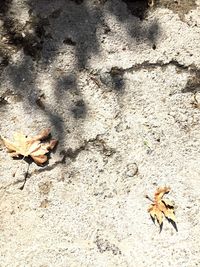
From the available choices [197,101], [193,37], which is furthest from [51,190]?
[193,37]

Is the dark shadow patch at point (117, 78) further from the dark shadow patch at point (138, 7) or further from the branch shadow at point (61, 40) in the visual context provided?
the dark shadow patch at point (138, 7)

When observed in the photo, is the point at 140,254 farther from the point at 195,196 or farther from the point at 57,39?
the point at 57,39

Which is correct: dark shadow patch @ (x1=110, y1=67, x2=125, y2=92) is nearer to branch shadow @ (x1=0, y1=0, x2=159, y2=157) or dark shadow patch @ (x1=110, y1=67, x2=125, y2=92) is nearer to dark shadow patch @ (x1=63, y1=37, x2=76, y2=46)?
branch shadow @ (x1=0, y1=0, x2=159, y2=157)

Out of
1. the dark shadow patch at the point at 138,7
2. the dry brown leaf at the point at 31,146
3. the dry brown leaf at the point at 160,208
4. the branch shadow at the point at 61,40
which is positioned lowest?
the dry brown leaf at the point at 31,146

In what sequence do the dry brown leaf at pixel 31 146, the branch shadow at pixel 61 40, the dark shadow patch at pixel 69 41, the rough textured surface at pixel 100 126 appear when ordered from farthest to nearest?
the dark shadow patch at pixel 69 41
the branch shadow at pixel 61 40
the dry brown leaf at pixel 31 146
the rough textured surface at pixel 100 126

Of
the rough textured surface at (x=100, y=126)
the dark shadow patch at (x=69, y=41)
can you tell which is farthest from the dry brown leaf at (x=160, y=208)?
the dark shadow patch at (x=69, y=41)
